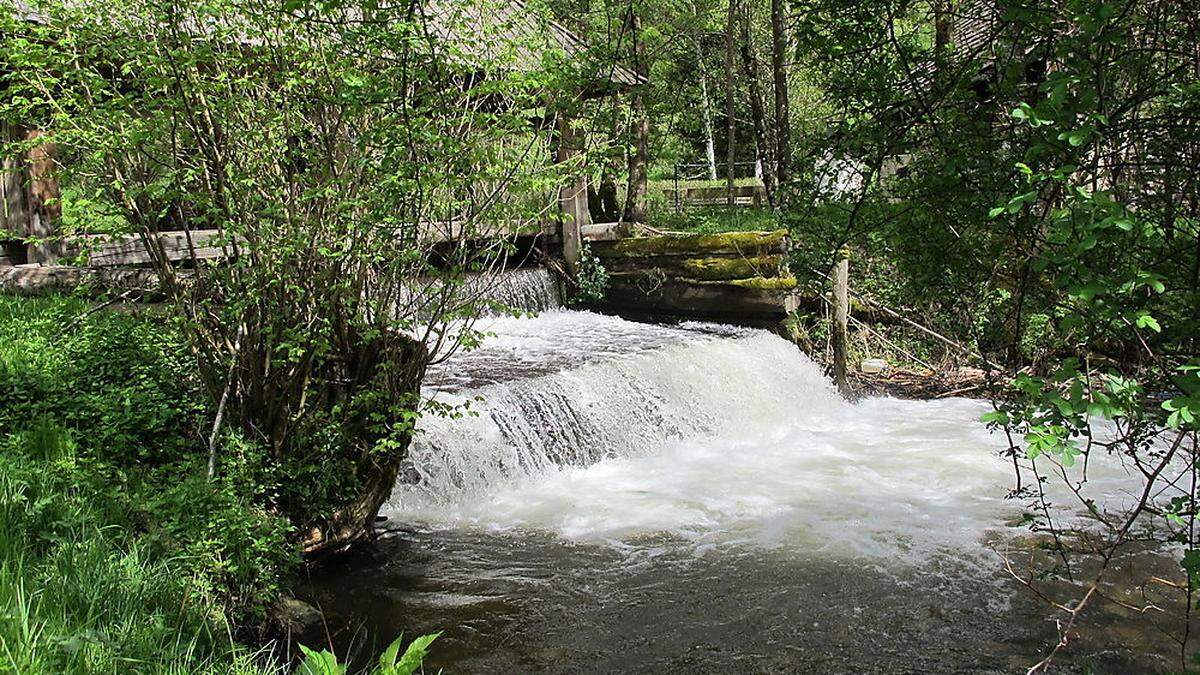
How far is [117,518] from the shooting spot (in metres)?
4.38

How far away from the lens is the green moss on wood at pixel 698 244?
11.9 metres

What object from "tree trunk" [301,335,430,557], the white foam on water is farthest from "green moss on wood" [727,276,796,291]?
"tree trunk" [301,335,430,557]

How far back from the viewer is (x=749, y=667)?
4715mm

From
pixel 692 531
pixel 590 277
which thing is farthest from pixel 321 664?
pixel 590 277

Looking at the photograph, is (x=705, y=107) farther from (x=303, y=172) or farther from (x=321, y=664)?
(x=321, y=664)

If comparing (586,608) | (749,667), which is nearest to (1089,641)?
(749,667)

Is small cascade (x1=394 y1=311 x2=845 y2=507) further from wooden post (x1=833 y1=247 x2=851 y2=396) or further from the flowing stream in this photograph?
wooden post (x1=833 y1=247 x2=851 y2=396)

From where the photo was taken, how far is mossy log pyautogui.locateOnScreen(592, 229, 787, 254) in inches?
468

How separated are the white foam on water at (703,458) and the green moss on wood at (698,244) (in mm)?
1443

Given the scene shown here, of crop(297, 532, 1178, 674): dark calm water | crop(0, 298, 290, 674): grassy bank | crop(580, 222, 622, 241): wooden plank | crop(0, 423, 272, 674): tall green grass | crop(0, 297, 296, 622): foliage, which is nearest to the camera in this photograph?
crop(0, 423, 272, 674): tall green grass

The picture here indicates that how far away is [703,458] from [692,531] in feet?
6.51

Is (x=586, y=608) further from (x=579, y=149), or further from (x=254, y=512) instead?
(x=579, y=149)

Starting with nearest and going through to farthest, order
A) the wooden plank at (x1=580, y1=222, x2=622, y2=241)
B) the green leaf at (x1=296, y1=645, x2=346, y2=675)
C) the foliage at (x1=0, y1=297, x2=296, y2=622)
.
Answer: the green leaf at (x1=296, y1=645, x2=346, y2=675) < the foliage at (x1=0, y1=297, x2=296, y2=622) < the wooden plank at (x1=580, y1=222, x2=622, y2=241)

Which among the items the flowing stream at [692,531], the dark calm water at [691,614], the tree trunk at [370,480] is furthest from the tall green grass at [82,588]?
the tree trunk at [370,480]
